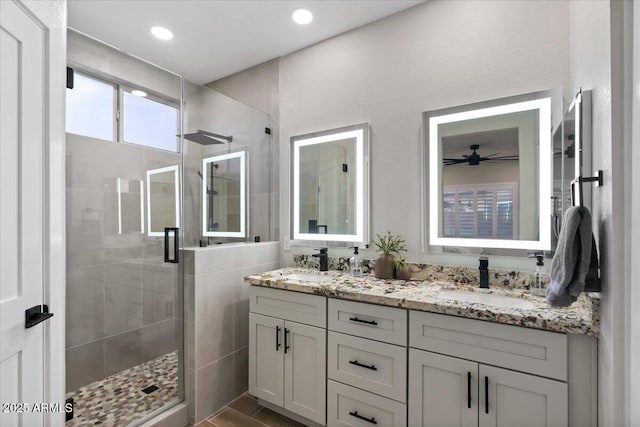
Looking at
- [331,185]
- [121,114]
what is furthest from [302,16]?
[121,114]

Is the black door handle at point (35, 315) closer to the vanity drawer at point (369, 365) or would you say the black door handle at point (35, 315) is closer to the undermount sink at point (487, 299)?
the vanity drawer at point (369, 365)

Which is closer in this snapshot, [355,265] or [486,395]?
[486,395]

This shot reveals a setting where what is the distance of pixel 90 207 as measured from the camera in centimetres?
187

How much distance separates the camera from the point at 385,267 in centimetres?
196

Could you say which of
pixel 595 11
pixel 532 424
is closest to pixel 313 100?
pixel 595 11

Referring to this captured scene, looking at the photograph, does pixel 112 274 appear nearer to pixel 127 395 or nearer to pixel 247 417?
pixel 127 395

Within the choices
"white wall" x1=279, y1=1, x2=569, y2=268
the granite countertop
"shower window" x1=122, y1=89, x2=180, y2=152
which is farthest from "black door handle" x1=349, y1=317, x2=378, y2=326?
"shower window" x1=122, y1=89, x2=180, y2=152

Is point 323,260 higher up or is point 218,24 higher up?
point 218,24

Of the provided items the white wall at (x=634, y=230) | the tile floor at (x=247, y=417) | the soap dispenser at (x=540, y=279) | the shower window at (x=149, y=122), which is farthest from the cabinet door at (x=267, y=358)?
the white wall at (x=634, y=230)

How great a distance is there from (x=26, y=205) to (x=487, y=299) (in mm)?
2131

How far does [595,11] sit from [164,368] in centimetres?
292

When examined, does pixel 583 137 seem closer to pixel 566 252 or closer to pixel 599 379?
pixel 566 252

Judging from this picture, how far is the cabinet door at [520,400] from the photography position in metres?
1.15

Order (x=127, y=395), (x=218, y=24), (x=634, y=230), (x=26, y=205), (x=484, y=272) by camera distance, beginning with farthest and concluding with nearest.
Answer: (x=218, y=24)
(x=127, y=395)
(x=484, y=272)
(x=26, y=205)
(x=634, y=230)
